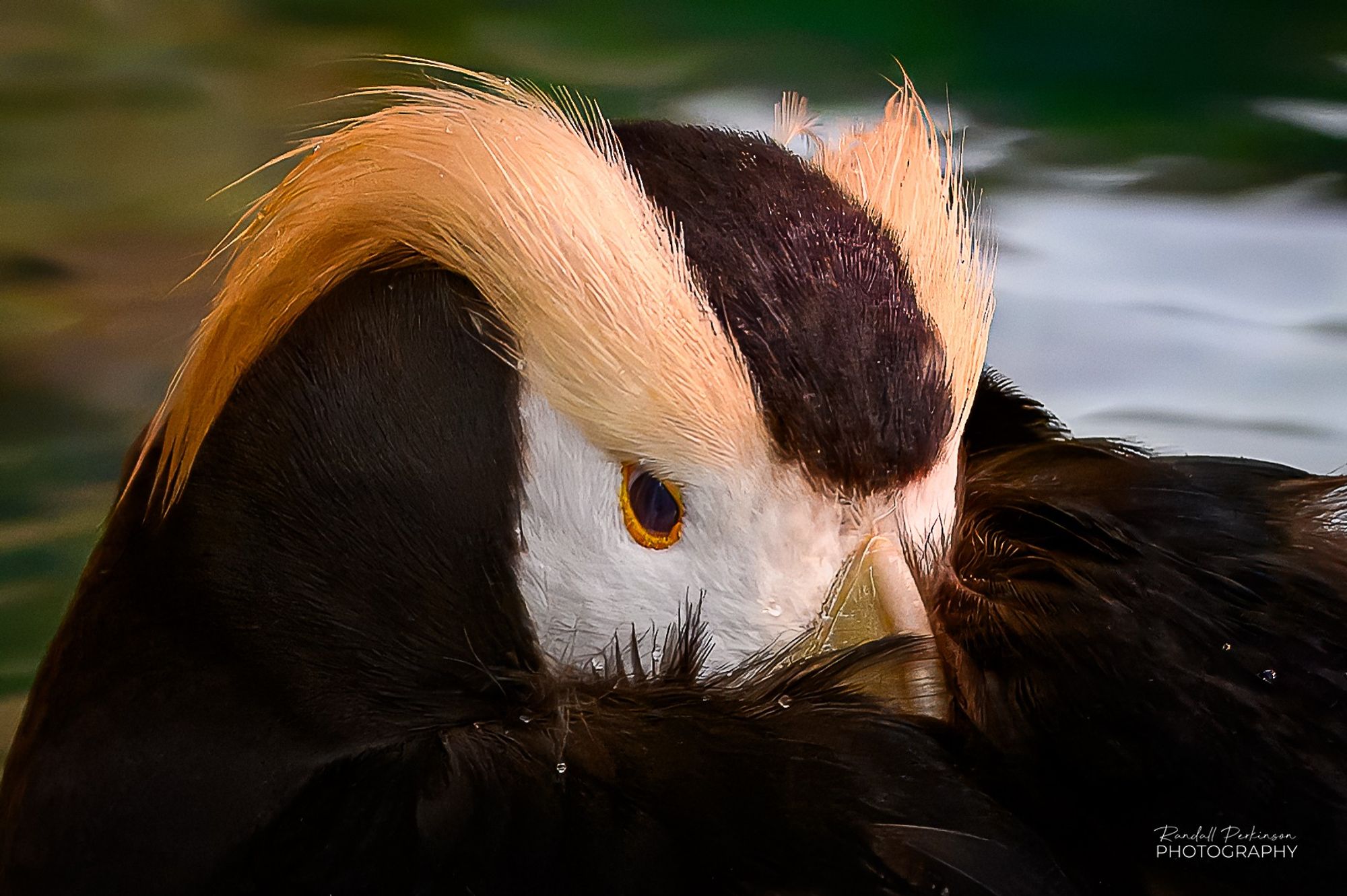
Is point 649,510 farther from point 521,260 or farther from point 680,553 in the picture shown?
point 521,260

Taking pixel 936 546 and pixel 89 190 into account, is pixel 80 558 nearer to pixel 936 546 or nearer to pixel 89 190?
pixel 89 190

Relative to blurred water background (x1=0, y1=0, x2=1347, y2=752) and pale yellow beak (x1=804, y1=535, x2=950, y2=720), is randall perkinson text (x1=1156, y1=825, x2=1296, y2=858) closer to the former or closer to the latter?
pale yellow beak (x1=804, y1=535, x2=950, y2=720)

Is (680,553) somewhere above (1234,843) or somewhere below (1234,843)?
above

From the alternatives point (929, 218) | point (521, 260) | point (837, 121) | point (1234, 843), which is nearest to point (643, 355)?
point (521, 260)

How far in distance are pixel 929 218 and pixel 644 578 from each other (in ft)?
0.85

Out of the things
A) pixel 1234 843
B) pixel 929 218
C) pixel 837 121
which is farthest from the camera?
pixel 837 121

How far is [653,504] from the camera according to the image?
672mm

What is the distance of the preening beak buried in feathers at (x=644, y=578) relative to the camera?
524 millimetres

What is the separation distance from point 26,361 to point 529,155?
64 centimetres

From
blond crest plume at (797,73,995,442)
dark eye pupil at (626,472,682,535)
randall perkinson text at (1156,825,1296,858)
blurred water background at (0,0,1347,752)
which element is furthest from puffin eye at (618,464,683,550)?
blurred water background at (0,0,1347,752)

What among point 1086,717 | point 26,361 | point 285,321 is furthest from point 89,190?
point 1086,717

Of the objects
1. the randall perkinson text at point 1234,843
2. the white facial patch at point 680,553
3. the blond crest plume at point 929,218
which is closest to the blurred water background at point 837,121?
the blond crest plume at point 929,218

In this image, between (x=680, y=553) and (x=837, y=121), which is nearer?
(x=680, y=553)

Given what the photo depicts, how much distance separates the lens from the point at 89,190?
107cm
